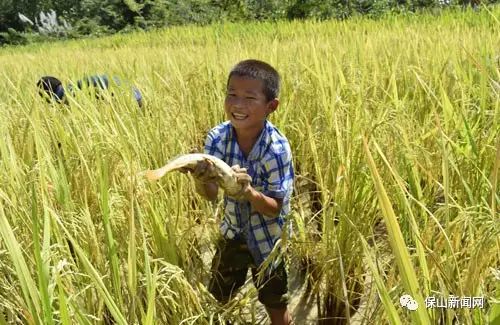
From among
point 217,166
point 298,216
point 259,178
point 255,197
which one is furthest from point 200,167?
point 298,216

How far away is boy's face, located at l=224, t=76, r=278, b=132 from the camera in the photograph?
3.39 feet

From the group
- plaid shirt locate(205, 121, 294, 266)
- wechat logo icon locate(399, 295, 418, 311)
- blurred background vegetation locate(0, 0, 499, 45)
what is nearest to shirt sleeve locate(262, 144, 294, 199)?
plaid shirt locate(205, 121, 294, 266)

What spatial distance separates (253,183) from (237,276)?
280 millimetres

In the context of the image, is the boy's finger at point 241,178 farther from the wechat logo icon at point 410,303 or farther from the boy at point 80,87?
the boy at point 80,87

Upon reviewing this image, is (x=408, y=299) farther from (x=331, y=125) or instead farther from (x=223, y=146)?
(x=331, y=125)

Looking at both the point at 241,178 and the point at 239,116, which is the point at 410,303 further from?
the point at 239,116

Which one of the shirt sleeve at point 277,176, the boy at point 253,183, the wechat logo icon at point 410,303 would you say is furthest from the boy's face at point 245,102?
the wechat logo icon at point 410,303

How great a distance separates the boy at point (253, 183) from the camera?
1038mm

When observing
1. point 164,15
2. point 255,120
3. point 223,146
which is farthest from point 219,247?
point 164,15

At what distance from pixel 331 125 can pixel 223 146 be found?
1.47 ft

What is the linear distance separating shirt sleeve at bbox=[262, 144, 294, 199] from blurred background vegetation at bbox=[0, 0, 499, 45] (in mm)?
7097

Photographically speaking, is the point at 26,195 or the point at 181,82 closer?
the point at 26,195

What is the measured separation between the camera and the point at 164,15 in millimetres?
13234

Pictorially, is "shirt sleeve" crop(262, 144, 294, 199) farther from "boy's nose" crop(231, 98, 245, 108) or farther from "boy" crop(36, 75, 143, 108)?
"boy" crop(36, 75, 143, 108)
